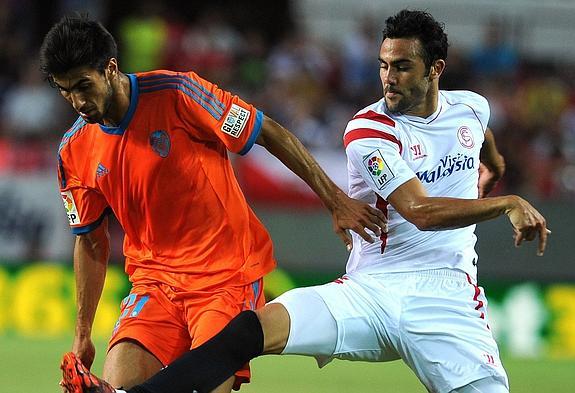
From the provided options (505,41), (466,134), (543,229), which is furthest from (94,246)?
(505,41)

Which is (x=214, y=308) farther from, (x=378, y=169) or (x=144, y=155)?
(x=378, y=169)

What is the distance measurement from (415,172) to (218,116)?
91 centimetres

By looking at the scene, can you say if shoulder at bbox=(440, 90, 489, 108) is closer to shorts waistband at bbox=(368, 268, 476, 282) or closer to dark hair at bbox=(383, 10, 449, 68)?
dark hair at bbox=(383, 10, 449, 68)

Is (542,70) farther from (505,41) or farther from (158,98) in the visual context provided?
(158,98)

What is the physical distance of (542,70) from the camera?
1404 centimetres

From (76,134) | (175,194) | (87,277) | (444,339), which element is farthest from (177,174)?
(444,339)

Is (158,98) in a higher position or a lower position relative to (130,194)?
higher

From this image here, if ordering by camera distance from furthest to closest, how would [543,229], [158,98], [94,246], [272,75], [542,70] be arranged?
[542,70] < [272,75] < [94,246] < [158,98] < [543,229]

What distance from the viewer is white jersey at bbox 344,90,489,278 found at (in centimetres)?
488

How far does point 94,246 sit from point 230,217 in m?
0.73

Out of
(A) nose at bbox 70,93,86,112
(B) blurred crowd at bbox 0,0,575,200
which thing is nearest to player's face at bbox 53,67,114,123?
(A) nose at bbox 70,93,86,112

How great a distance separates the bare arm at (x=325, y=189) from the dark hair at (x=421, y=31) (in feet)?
2.16

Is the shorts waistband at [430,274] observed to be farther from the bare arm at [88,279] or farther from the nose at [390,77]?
the bare arm at [88,279]

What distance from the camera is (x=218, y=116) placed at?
488cm
